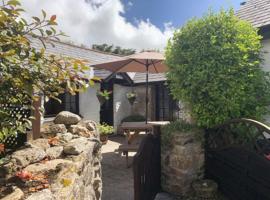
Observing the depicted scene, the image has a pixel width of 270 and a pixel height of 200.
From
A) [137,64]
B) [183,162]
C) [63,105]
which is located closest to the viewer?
[183,162]

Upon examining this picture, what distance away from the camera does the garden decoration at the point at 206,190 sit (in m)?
4.66

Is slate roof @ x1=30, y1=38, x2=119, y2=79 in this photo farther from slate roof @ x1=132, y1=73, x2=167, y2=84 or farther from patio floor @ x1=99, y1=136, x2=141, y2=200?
patio floor @ x1=99, y1=136, x2=141, y2=200

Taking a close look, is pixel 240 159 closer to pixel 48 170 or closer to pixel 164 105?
pixel 48 170

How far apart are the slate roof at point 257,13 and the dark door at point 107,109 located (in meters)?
7.12

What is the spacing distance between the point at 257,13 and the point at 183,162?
13.6 ft

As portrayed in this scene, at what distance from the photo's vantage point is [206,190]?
184 inches

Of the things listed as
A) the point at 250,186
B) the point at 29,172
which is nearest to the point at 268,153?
the point at 250,186

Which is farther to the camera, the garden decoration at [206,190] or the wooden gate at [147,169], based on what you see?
the garden decoration at [206,190]

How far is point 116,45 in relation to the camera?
126 feet

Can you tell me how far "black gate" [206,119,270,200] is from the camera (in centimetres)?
370

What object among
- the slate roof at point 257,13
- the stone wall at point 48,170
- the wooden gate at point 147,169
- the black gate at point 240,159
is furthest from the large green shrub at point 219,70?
the stone wall at point 48,170

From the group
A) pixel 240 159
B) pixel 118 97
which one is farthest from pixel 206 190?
pixel 118 97

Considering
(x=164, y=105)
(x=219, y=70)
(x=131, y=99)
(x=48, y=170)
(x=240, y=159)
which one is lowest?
(x=240, y=159)

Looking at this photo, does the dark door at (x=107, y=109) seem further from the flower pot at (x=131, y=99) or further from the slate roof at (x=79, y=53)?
the flower pot at (x=131, y=99)
